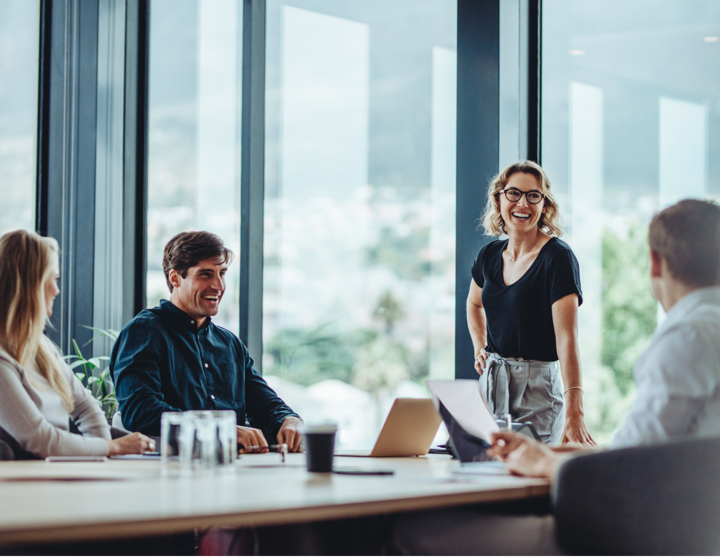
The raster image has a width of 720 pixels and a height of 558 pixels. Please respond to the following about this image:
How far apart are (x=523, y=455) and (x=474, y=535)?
185 millimetres

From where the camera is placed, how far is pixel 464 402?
170cm

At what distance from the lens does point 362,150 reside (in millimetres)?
9188

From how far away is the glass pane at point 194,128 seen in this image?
4602mm

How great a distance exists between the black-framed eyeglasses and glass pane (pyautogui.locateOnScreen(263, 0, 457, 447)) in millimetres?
801

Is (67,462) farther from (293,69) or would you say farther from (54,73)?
(293,69)

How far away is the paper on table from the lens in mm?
1675

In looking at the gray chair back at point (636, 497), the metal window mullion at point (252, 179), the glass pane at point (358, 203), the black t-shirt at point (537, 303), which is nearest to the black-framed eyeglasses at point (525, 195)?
the black t-shirt at point (537, 303)

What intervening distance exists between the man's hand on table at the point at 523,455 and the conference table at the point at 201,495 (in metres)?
0.03

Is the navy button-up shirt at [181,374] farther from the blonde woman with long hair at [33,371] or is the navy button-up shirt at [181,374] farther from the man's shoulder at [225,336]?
the blonde woman with long hair at [33,371]

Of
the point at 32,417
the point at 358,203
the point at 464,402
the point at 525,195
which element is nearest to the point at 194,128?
the point at 525,195

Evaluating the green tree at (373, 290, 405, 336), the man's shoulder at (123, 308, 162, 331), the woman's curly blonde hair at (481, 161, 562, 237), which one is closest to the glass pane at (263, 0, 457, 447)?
the green tree at (373, 290, 405, 336)

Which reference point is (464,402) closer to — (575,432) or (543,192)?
(575,432)

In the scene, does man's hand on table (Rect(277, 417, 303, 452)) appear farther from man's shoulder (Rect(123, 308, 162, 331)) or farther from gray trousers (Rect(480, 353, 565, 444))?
gray trousers (Rect(480, 353, 565, 444))

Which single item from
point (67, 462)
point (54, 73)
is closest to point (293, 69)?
point (54, 73)
